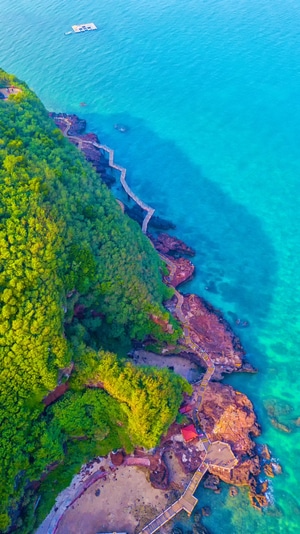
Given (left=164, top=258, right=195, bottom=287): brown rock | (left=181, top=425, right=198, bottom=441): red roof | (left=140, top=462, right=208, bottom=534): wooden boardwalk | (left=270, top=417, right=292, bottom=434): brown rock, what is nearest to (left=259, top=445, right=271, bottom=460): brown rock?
(left=270, top=417, right=292, bottom=434): brown rock

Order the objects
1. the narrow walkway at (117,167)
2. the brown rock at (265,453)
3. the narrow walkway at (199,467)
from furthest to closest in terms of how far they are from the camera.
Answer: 1. the narrow walkway at (117,167)
2. the brown rock at (265,453)
3. the narrow walkway at (199,467)

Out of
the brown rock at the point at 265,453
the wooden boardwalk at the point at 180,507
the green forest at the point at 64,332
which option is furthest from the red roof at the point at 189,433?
the brown rock at the point at 265,453

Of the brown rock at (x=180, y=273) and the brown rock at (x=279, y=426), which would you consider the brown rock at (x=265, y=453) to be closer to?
the brown rock at (x=279, y=426)

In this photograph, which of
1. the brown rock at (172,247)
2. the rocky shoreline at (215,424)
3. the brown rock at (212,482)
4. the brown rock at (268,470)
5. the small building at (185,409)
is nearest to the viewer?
the brown rock at (212,482)

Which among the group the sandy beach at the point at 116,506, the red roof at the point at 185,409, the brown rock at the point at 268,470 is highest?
the sandy beach at the point at 116,506

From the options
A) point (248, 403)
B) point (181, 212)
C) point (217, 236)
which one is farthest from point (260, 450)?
point (181, 212)

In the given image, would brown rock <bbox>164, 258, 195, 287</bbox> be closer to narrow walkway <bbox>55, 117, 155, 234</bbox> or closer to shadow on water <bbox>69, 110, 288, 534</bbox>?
shadow on water <bbox>69, 110, 288, 534</bbox>
